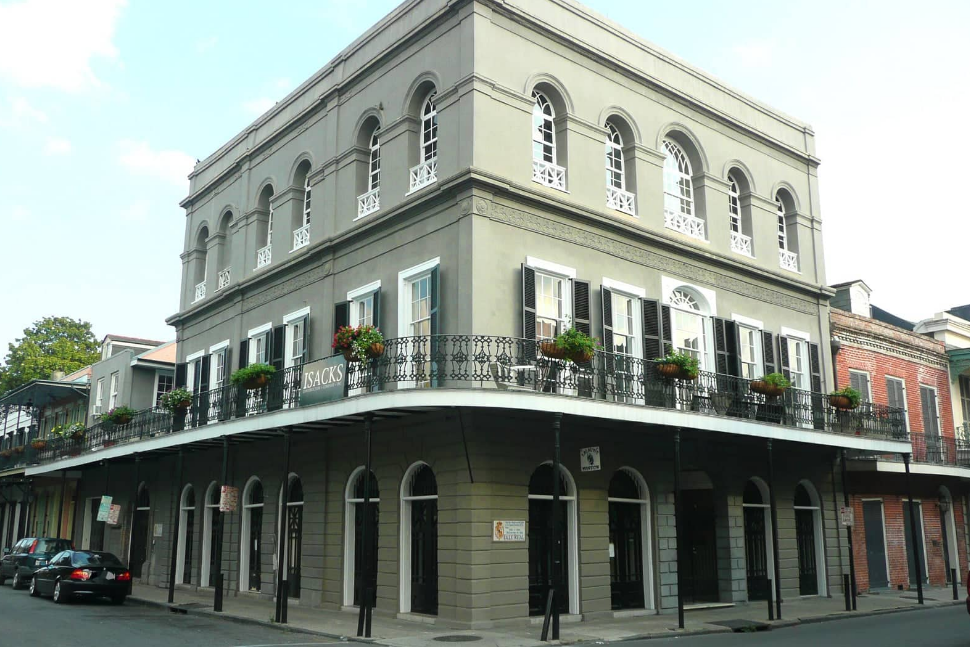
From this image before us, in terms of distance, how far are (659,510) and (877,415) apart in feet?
22.6

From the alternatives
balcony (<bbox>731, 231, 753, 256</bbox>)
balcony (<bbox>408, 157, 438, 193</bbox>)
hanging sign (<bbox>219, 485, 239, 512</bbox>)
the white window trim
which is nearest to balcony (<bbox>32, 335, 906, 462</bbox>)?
hanging sign (<bbox>219, 485, 239, 512</bbox>)

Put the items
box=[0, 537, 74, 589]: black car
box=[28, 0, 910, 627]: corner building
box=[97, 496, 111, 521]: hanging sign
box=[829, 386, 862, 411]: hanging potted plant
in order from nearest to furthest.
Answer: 1. box=[28, 0, 910, 627]: corner building
2. box=[829, 386, 862, 411]: hanging potted plant
3. box=[97, 496, 111, 521]: hanging sign
4. box=[0, 537, 74, 589]: black car

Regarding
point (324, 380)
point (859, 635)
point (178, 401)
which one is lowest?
point (859, 635)

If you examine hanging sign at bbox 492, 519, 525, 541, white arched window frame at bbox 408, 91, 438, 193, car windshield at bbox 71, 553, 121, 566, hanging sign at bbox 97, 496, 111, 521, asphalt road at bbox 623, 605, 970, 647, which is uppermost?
white arched window frame at bbox 408, 91, 438, 193

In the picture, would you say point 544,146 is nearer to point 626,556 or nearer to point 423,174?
point 423,174

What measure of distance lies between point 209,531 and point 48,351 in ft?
104

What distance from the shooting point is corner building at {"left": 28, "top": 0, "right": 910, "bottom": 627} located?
15.0 m

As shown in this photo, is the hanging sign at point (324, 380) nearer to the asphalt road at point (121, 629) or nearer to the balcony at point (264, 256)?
the asphalt road at point (121, 629)

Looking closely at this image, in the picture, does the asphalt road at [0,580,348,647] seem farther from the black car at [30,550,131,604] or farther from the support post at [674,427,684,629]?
the support post at [674,427,684,629]

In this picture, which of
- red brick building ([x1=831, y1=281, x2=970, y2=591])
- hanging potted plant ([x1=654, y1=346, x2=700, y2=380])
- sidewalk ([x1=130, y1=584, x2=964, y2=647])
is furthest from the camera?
red brick building ([x1=831, y1=281, x2=970, y2=591])

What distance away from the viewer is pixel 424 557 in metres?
15.5

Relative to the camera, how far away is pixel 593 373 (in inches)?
600

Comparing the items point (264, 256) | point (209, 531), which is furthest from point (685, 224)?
point (209, 531)

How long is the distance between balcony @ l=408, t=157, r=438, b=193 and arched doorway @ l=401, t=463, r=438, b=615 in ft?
17.5
